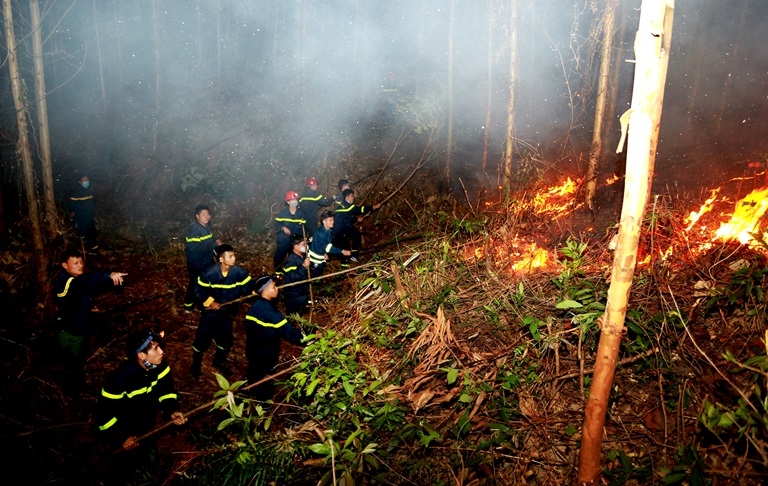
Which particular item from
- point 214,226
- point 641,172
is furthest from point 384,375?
point 214,226

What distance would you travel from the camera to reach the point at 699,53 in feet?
56.3

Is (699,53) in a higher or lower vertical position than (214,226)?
higher

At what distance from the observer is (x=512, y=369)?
432cm

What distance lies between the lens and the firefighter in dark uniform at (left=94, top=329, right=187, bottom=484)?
4.12 metres

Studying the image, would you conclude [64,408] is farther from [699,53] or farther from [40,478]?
[699,53]

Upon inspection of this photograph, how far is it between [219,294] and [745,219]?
727 cm

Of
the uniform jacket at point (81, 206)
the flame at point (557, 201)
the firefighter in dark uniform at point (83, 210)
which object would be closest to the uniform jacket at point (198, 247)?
the firefighter in dark uniform at point (83, 210)

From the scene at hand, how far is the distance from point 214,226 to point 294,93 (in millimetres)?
7349

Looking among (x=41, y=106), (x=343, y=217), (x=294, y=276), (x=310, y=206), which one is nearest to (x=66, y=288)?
(x=294, y=276)

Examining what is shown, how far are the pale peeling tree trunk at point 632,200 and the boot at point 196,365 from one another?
18.5 feet

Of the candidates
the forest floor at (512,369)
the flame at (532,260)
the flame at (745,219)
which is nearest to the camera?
the forest floor at (512,369)

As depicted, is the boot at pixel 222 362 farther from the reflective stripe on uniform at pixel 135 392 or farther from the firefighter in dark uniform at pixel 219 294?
the reflective stripe on uniform at pixel 135 392

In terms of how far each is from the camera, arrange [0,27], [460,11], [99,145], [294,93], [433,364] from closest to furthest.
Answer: [433,364], [0,27], [99,145], [294,93], [460,11]

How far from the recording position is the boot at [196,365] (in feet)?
21.7
